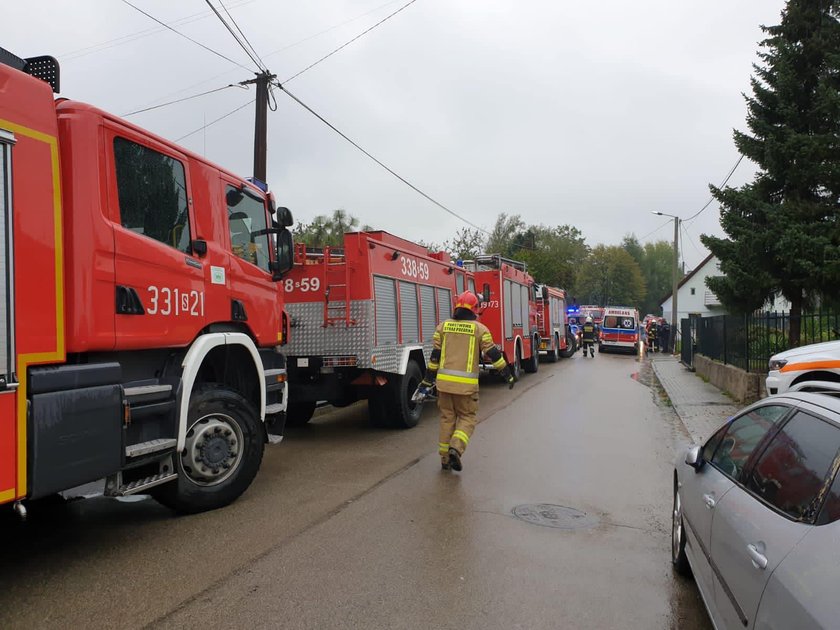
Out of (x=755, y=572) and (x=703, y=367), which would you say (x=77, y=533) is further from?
(x=703, y=367)

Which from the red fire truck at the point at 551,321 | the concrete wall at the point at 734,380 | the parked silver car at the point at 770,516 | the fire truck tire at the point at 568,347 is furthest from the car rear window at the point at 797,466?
the fire truck tire at the point at 568,347

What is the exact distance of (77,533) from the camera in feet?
15.6

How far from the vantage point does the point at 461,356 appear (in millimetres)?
6777

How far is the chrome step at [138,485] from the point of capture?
4203 millimetres

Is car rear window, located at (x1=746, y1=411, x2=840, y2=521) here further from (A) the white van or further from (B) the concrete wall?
(A) the white van

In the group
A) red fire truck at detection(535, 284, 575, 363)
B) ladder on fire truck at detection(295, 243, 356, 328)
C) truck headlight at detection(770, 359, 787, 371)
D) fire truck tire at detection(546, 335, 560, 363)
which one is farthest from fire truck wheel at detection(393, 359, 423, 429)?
fire truck tire at detection(546, 335, 560, 363)

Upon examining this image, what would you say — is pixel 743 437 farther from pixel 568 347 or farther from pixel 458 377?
pixel 568 347

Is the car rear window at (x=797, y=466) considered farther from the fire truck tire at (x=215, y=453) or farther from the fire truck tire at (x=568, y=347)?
the fire truck tire at (x=568, y=347)

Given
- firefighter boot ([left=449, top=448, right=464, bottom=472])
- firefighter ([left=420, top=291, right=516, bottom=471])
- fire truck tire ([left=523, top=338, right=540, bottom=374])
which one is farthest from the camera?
fire truck tire ([left=523, top=338, right=540, bottom=374])

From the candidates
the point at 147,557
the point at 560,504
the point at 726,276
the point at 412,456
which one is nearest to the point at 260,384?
the point at 147,557

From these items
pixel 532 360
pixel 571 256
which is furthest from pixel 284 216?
pixel 571 256

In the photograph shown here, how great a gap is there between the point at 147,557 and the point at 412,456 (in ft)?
12.0

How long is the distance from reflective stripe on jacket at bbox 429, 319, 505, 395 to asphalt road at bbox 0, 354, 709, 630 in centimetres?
96

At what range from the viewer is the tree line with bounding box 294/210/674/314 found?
34969 millimetres
